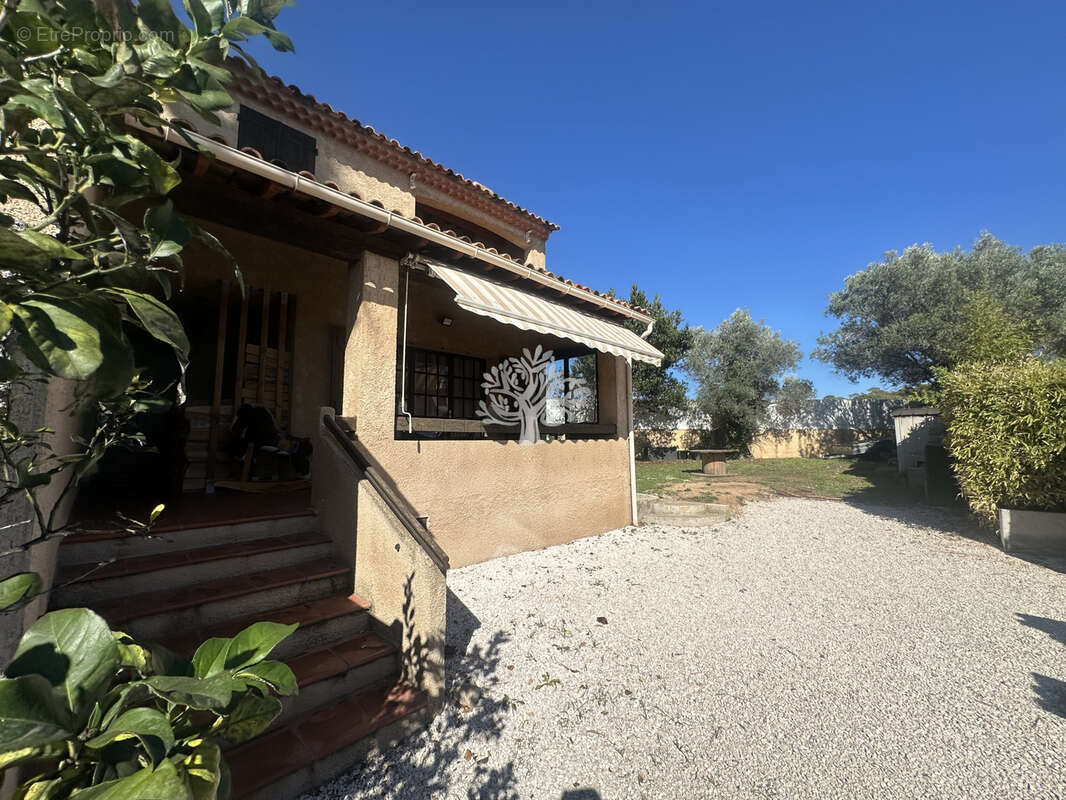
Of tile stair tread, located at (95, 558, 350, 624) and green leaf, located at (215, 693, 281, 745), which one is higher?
green leaf, located at (215, 693, 281, 745)

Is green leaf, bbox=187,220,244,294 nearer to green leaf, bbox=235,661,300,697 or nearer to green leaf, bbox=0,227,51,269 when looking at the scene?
green leaf, bbox=0,227,51,269

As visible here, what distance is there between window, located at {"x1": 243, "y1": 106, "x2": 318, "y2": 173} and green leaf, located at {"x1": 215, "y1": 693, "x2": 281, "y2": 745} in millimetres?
11573

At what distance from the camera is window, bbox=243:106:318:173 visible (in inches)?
395

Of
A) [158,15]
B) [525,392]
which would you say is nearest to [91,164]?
[158,15]

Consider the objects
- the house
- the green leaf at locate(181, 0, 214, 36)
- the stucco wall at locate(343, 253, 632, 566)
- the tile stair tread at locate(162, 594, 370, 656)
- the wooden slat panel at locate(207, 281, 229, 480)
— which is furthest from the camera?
the wooden slat panel at locate(207, 281, 229, 480)

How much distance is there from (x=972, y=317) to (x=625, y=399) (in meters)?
12.5

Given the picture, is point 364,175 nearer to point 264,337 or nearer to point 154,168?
point 264,337

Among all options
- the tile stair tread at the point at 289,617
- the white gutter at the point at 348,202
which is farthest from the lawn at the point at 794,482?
the tile stair tread at the point at 289,617

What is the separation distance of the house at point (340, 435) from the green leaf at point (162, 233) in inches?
12.5

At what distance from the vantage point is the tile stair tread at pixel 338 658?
160 inches

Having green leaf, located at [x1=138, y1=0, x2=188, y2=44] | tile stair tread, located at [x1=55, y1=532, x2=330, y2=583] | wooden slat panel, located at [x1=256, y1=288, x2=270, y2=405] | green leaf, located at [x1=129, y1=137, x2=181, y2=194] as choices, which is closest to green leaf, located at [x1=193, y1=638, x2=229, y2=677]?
green leaf, located at [x1=129, y1=137, x2=181, y2=194]

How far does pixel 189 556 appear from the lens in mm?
4887

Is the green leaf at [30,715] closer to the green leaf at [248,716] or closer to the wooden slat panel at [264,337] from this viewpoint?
the green leaf at [248,716]

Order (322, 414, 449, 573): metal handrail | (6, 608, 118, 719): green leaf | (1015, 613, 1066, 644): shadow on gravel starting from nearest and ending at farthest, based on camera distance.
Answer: (6, 608, 118, 719): green leaf, (322, 414, 449, 573): metal handrail, (1015, 613, 1066, 644): shadow on gravel
